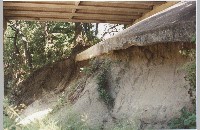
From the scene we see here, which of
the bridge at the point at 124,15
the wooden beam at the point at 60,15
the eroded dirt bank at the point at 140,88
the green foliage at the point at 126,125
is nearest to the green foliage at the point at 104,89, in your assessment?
the eroded dirt bank at the point at 140,88

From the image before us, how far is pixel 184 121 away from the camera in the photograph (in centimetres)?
412

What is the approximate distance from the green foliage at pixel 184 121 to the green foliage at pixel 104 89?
1.22 metres

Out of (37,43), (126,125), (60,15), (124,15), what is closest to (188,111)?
(126,125)

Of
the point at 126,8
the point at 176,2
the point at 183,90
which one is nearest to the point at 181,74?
the point at 183,90

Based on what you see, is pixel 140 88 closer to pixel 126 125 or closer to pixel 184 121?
pixel 126 125

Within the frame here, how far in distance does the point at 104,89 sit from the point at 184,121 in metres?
1.68

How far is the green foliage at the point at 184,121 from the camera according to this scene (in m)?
4.06

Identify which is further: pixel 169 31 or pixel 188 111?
pixel 188 111

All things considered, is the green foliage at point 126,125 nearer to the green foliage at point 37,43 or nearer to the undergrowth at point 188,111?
the undergrowth at point 188,111

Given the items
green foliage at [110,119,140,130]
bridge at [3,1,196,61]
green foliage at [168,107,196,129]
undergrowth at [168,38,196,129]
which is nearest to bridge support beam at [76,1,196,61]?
bridge at [3,1,196,61]

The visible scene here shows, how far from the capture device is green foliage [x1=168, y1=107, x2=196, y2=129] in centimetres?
406

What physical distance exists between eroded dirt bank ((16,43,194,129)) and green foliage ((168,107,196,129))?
11 cm

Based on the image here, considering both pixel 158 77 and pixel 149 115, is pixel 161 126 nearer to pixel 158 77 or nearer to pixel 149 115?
pixel 149 115

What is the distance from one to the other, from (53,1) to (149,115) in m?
2.17
